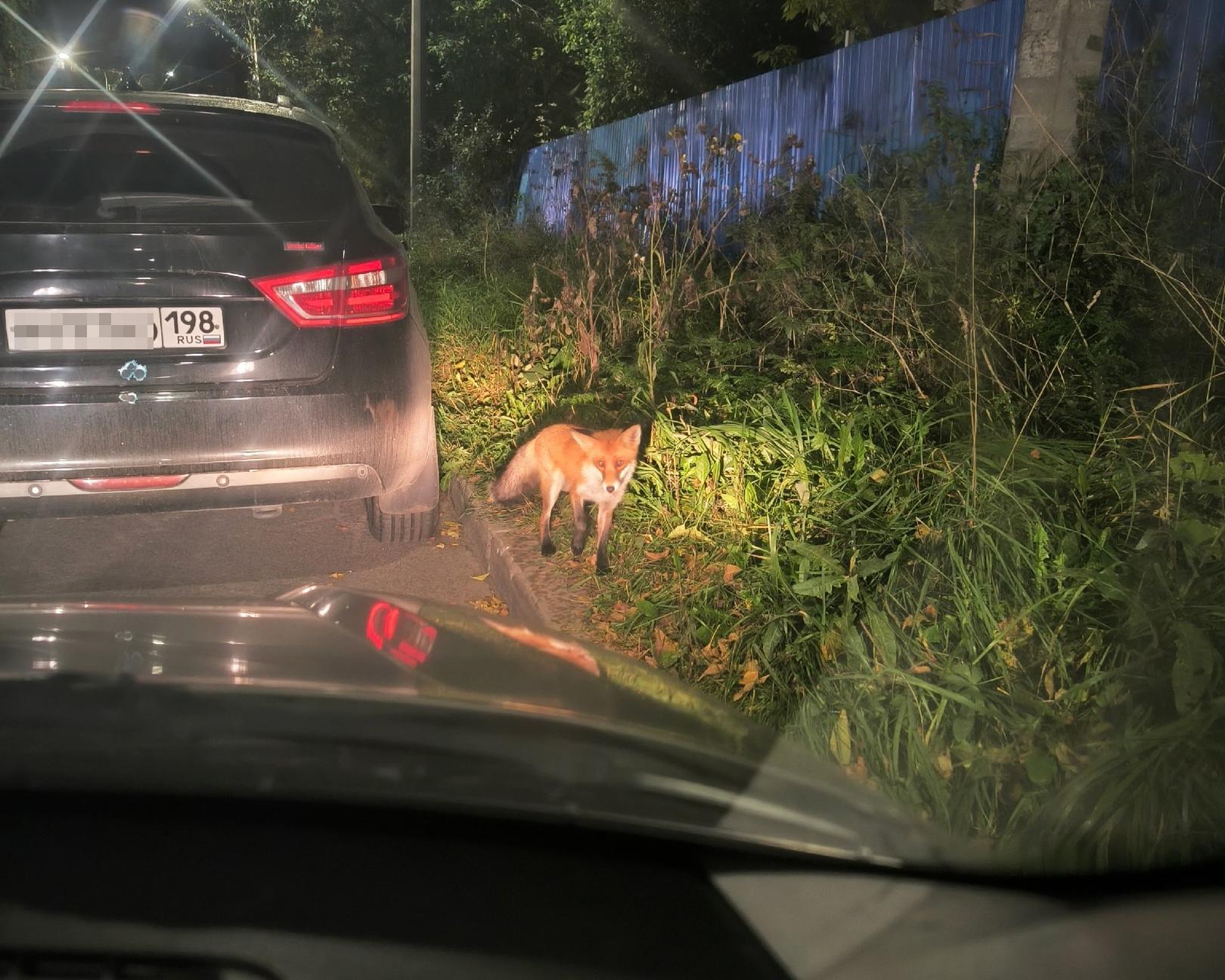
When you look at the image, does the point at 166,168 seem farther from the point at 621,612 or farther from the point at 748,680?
the point at 748,680

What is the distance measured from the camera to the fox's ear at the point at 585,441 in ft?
15.0

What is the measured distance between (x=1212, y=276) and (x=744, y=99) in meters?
9.15

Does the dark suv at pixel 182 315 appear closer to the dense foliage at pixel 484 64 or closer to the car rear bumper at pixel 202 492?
the car rear bumper at pixel 202 492

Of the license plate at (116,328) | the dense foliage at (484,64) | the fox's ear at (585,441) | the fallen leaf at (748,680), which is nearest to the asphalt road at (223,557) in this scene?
the fox's ear at (585,441)

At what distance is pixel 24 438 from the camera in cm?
375

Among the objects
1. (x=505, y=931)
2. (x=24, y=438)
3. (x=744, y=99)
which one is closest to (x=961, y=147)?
(x=24, y=438)

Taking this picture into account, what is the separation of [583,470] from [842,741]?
2.03 m

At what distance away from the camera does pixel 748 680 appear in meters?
3.22

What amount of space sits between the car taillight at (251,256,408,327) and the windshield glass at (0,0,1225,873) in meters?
0.01

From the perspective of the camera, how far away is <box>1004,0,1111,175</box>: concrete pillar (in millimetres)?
5466

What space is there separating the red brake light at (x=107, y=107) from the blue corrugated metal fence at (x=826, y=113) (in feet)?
9.35

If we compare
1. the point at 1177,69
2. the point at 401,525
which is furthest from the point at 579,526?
the point at 1177,69

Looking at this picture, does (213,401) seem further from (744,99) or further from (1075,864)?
(744,99)

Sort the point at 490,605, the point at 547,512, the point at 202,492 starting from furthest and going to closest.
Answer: the point at 547,512 → the point at 490,605 → the point at 202,492
